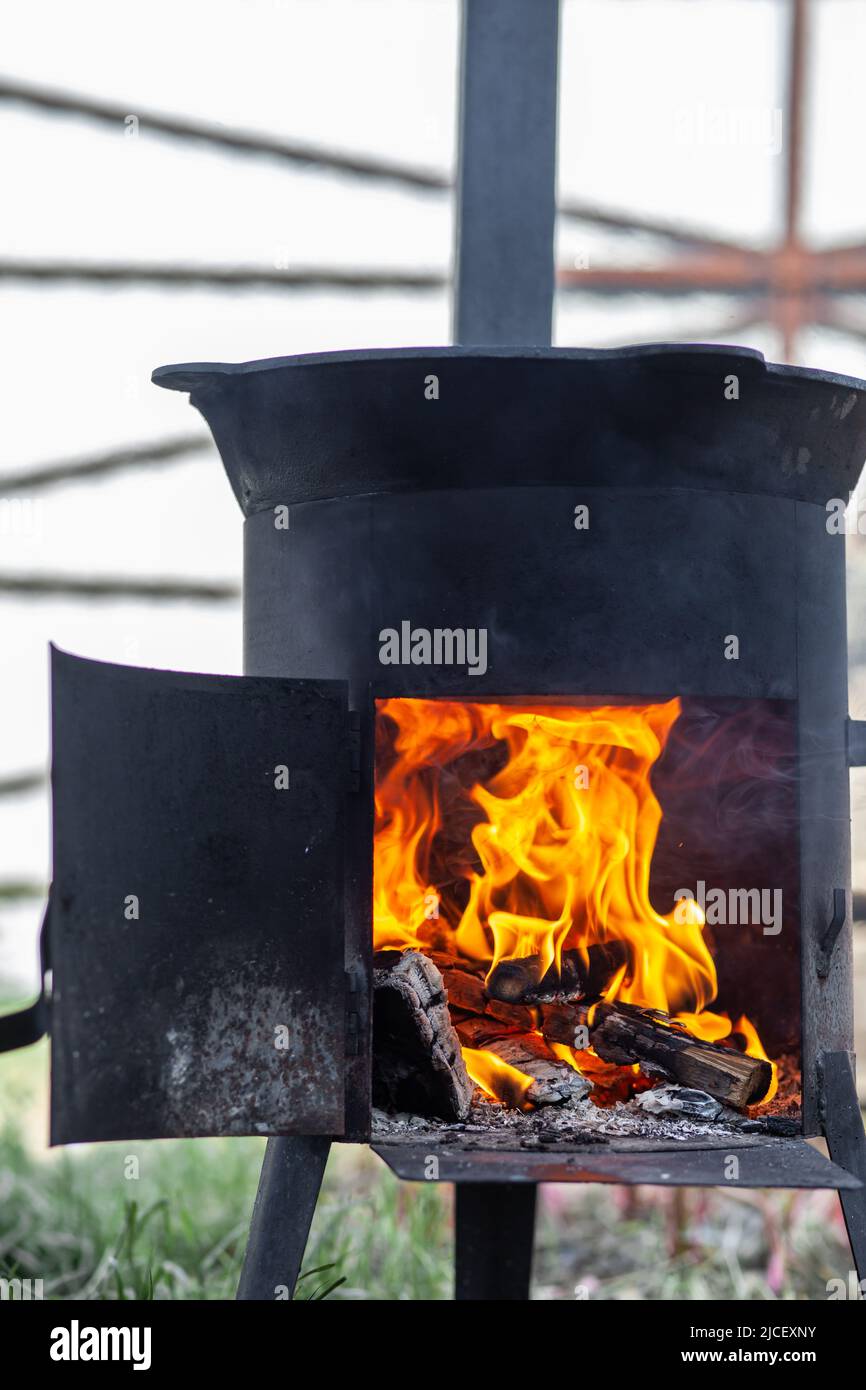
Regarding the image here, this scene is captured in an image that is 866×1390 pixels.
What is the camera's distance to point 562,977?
2.84 meters

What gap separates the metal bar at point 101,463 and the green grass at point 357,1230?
177cm

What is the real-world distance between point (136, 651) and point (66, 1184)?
1646 mm

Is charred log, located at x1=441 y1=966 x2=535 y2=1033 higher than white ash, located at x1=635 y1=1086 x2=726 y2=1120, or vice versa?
charred log, located at x1=441 y1=966 x2=535 y2=1033

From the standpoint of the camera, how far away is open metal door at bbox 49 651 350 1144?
7.54 ft

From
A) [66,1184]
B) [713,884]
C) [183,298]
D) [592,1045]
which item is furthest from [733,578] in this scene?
[183,298]

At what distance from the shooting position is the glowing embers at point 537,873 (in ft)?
9.21

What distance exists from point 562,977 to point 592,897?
0.49ft

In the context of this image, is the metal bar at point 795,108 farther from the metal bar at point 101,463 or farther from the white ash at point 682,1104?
the white ash at point 682,1104

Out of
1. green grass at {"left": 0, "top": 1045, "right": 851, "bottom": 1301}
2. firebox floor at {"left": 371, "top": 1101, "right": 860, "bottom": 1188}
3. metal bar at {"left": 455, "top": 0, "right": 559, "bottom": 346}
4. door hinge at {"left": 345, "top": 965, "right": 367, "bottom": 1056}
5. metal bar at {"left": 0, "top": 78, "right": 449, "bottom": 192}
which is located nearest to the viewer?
firebox floor at {"left": 371, "top": 1101, "right": 860, "bottom": 1188}

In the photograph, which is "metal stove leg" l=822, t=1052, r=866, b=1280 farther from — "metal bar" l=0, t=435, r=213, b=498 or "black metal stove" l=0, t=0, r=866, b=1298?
"metal bar" l=0, t=435, r=213, b=498

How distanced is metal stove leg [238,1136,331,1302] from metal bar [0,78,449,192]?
314 centimetres

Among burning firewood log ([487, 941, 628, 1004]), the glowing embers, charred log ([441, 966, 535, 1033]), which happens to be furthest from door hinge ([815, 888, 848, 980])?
charred log ([441, 966, 535, 1033])

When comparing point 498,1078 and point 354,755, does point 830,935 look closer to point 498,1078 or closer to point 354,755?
point 498,1078

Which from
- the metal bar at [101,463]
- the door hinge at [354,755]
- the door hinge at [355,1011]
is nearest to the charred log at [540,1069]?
the door hinge at [355,1011]
